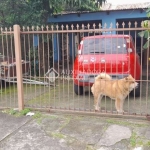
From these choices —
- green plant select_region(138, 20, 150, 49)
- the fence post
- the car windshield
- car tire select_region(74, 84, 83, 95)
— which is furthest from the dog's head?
the fence post

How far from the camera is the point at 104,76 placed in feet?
16.7

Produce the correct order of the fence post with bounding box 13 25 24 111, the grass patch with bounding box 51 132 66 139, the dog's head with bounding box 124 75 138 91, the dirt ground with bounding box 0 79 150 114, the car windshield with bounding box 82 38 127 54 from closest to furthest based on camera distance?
the grass patch with bounding box 51 132 66 139
the dog's head with bounding box 124 75 138 91
the fence post with bounding box 13 25 24 111
the dirt ground with bounding box 0 79 150 114
the car windshield with bounding box 82 38 127 54

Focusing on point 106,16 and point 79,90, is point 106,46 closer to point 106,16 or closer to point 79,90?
point 79,90

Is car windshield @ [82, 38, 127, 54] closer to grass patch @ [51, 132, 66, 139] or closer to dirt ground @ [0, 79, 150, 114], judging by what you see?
dirt ground @ [0, 79, 150, 114]

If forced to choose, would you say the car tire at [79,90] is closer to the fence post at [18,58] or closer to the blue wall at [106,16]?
the fence post at [18,58]

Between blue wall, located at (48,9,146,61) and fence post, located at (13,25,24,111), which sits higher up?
blue wall, located at (48,9,146,61)

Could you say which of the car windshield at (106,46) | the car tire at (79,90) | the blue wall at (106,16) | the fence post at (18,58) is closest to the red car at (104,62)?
the car windshield at (106,46)

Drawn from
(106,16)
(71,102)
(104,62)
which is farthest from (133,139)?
(106,16)

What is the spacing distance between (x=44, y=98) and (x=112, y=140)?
3.18m

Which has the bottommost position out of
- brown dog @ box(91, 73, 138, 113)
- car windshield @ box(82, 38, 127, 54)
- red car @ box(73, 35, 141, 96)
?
brown dog @ box(91, 73, 138, 113)

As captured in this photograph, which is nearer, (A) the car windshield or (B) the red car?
(B) the red car

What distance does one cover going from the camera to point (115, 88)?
4.98 meters

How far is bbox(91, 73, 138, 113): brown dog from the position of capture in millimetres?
4934

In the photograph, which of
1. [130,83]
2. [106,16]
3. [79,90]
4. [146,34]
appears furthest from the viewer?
[106,16]
